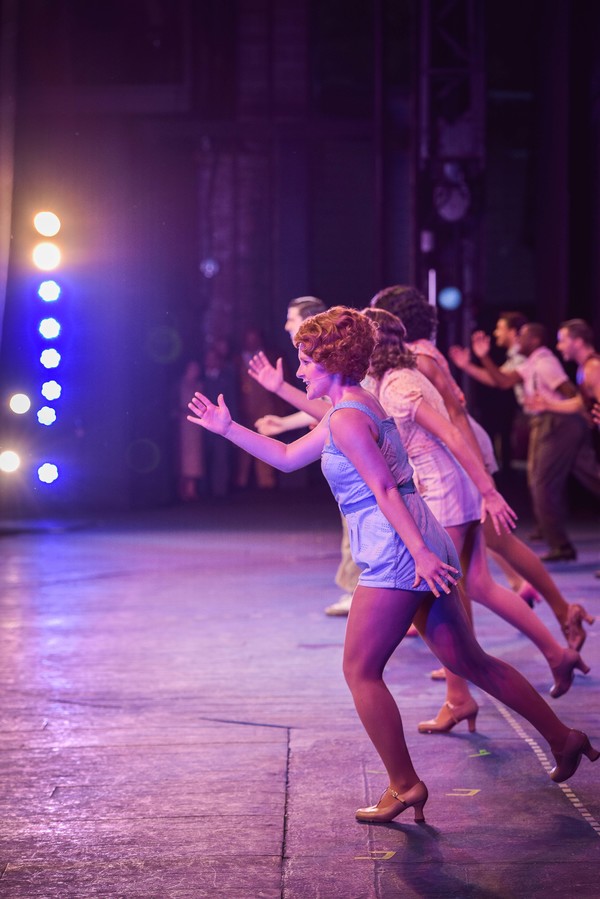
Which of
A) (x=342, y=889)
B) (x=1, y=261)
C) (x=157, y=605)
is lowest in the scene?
(x=342, y=889)

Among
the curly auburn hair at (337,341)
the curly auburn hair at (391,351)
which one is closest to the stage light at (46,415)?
the curly auburn hair at (391,351)

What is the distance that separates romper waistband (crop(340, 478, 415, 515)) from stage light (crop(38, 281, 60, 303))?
803 centimetres

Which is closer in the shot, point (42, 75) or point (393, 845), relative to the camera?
point (393, 845)

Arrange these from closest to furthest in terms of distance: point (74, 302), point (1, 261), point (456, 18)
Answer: point (1, 261) < point (456, 18) < point (74, 302)

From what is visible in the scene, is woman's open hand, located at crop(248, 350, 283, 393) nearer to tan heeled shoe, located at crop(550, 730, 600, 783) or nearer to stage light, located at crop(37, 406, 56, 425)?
tan heeled shoe, located at crop(550, 730, 600, 783)

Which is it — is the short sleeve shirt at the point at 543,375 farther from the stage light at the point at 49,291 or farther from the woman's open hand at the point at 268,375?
the woman's open hand at the point at 268,375

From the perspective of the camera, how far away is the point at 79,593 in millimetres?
8453

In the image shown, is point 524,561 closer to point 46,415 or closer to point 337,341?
point 337,341

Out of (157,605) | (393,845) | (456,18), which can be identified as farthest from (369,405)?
(456,18)

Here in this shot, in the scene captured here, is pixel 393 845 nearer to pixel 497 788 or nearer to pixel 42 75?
pixel 497 788

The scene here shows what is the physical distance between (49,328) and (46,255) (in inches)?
39.2

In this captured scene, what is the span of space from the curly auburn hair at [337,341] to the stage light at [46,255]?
8.23 meters

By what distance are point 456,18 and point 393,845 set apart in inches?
429

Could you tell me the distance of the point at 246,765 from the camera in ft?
14.9
